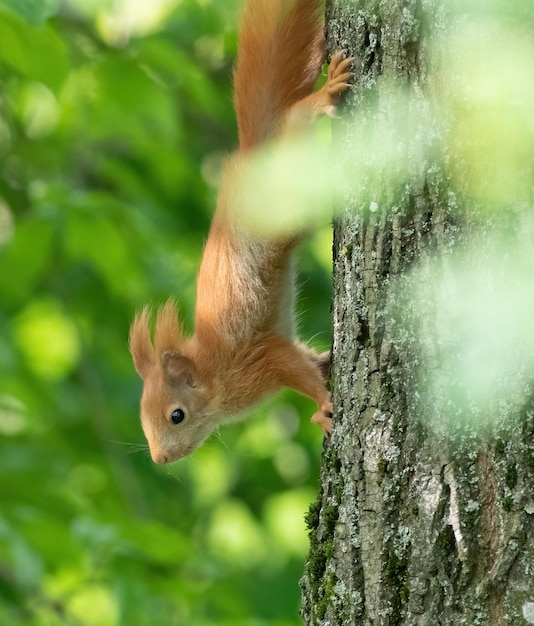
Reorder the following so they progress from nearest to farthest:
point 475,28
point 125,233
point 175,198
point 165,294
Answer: point 475,28, point 125,233, point 165,294, point 175,198

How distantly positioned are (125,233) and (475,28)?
8.90 ft

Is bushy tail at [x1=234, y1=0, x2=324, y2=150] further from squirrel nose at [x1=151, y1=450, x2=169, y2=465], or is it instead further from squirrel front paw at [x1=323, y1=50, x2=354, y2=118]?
squirrel nose at [x1=151, y1=450, x2=169, y2=465]

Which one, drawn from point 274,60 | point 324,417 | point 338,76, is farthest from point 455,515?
point 274,60

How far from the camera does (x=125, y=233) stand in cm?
403

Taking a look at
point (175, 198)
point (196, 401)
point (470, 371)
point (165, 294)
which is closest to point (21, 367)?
point (165, 294)

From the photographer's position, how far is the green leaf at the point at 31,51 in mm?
3068

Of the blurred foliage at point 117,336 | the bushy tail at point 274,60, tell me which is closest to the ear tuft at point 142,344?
the blurred foliage at point 117,336

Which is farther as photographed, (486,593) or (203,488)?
(203,488)

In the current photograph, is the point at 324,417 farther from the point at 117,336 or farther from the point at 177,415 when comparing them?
the point at 117,336

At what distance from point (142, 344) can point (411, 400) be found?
163cm

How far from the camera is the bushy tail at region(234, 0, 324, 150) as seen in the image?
7.99ft

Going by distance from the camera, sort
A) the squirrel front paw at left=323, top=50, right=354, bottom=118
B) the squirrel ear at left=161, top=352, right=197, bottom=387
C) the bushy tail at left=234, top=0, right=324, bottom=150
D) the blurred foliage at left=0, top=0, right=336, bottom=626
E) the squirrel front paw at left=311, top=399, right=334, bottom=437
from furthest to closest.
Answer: the blurred foliage at left=0, top=0, right=336, bottom=626 < the squirrel ear at left=161, top=352, right=197, bottom=387 < the bushy tail at left=234, top=0, right=324, bottom=150 < the squirrel front paw at left=311, top=399, right=334, bottom=437 < the squirrel front paw at left=323, top=50, right=354, bottom=118

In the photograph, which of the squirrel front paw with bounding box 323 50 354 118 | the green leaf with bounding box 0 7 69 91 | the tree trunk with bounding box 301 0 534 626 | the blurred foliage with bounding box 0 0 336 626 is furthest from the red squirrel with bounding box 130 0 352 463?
the green leaf with bounding box 0 7 69 91

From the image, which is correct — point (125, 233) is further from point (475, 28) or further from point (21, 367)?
point (475, 28)
